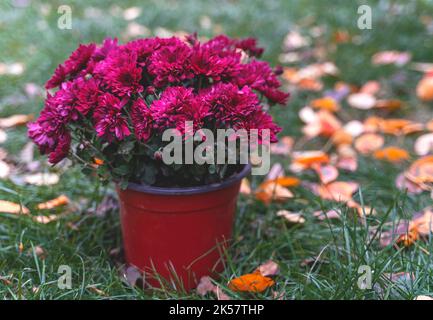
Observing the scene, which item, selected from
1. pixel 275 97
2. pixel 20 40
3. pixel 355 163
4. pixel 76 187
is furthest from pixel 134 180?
pixel 20 40

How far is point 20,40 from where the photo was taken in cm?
338

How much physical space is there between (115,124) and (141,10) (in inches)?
106

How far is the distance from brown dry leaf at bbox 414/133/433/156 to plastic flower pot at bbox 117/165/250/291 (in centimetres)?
105

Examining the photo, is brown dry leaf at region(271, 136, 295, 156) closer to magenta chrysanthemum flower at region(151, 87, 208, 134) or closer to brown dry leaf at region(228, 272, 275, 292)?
brown dry leaf at region(228, 272, 275, 292)

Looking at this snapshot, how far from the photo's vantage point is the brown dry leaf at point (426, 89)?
110 inches

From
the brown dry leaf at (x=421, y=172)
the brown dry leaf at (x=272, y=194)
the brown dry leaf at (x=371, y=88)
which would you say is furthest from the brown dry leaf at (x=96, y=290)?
the brown dry leaf at (x=371, y=88)

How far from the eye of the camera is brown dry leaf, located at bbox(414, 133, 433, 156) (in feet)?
7.82

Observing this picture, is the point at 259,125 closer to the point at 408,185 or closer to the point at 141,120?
the point at 141,120

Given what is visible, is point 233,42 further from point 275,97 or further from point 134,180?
point 134,180

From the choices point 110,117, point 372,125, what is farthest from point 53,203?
point 372,125

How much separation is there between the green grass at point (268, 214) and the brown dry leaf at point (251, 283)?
28 mm

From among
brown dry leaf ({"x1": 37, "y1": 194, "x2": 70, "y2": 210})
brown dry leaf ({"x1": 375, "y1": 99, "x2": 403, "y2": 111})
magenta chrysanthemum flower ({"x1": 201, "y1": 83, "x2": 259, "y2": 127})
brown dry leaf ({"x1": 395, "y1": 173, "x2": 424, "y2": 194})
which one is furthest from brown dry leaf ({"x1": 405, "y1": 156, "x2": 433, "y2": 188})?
brown dry leaf ({"x1": 37, "y1": 194, "x2": 70, "y2": 210})

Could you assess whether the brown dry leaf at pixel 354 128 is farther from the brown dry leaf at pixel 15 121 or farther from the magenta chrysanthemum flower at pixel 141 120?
the brown dry leaf at pixel 15 121

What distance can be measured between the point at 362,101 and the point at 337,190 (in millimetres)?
835
